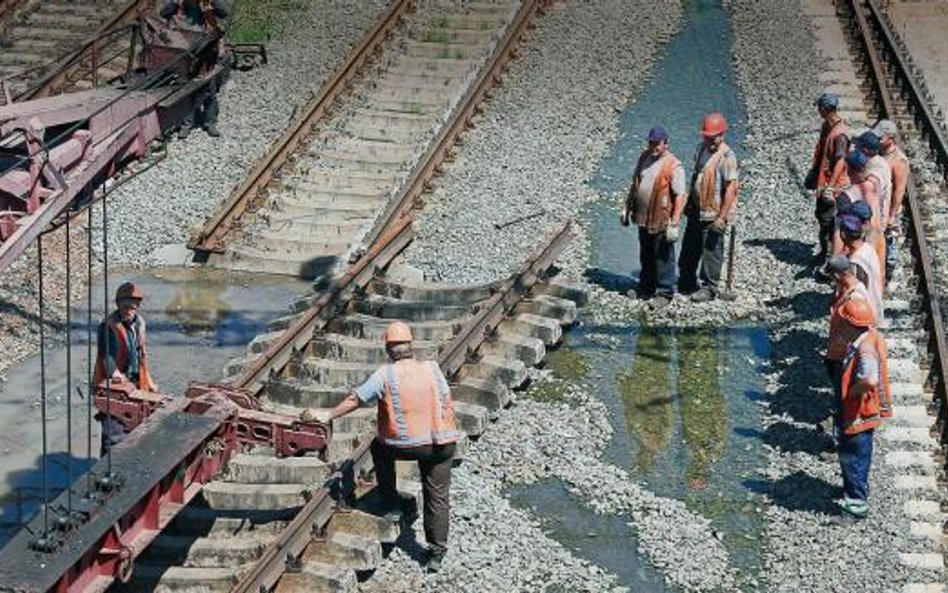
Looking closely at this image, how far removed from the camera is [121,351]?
12703 millimetres

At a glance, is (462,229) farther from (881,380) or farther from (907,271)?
(881,380)

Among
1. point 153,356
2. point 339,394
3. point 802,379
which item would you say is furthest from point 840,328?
point 153,356

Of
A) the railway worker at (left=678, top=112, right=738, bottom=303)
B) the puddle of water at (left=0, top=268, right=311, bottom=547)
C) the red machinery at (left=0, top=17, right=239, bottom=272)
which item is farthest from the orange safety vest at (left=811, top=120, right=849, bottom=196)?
the red machinery at (left=0, top=17, right=239, bottom=272)

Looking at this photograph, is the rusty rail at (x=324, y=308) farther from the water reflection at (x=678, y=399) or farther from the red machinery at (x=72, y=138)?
the water reflection at (x=678, y=399)

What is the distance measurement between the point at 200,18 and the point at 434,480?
372 inches

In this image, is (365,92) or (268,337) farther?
(365,92)

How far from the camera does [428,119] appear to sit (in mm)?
21156

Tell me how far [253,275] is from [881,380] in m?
7.22

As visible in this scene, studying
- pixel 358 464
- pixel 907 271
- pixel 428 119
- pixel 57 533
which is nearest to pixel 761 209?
pixel 907 271

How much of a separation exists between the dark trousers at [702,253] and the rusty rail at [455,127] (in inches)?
114

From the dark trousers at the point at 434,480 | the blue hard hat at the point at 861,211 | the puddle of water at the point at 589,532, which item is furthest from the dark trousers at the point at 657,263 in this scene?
the dark trousers at the point at 434,480

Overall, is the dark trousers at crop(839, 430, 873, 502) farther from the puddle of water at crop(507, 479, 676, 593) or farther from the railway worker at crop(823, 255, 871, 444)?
the puddle of water at crop(507, 479, 676, 593)

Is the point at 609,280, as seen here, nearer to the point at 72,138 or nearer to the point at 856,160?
the point at 856,160

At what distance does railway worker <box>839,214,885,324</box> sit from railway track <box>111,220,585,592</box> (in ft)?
8.72
